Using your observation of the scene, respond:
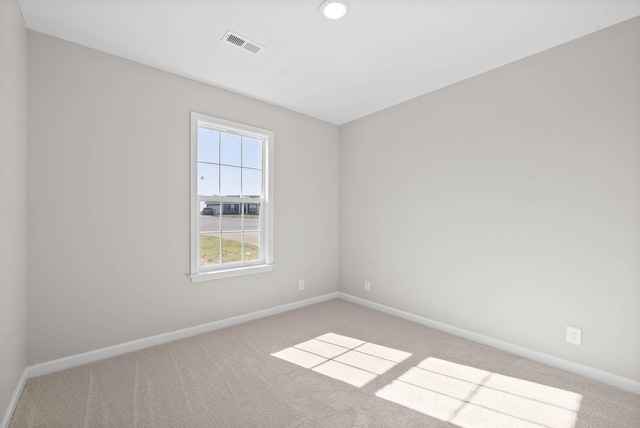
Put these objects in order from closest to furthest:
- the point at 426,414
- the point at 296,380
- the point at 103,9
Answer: the point at 426,414 → the point at 103,9 → the point at 296,380

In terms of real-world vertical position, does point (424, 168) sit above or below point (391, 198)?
above

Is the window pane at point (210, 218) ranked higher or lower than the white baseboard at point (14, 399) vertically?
higher

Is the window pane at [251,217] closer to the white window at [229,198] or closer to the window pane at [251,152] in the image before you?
the white window at [229,198]

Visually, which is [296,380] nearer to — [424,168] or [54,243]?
[54,243]

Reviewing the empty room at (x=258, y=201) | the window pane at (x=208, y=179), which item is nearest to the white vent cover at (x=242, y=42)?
the empty room at (x=258, y=201)

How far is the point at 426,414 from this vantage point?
6.07 feet

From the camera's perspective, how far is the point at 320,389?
211cm

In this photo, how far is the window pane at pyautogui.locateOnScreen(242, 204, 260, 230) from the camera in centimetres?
352

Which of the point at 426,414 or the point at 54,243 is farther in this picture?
the point at 54,243

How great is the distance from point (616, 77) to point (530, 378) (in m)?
2.35

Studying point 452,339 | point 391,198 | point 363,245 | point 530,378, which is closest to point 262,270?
point 363,245

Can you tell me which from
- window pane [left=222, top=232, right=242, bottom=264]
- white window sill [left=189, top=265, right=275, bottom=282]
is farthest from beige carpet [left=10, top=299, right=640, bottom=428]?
window pane [left=222, top=232, right=242, bottom=264]

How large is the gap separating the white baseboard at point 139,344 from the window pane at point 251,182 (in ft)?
4.76

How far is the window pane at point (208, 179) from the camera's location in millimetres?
3139
